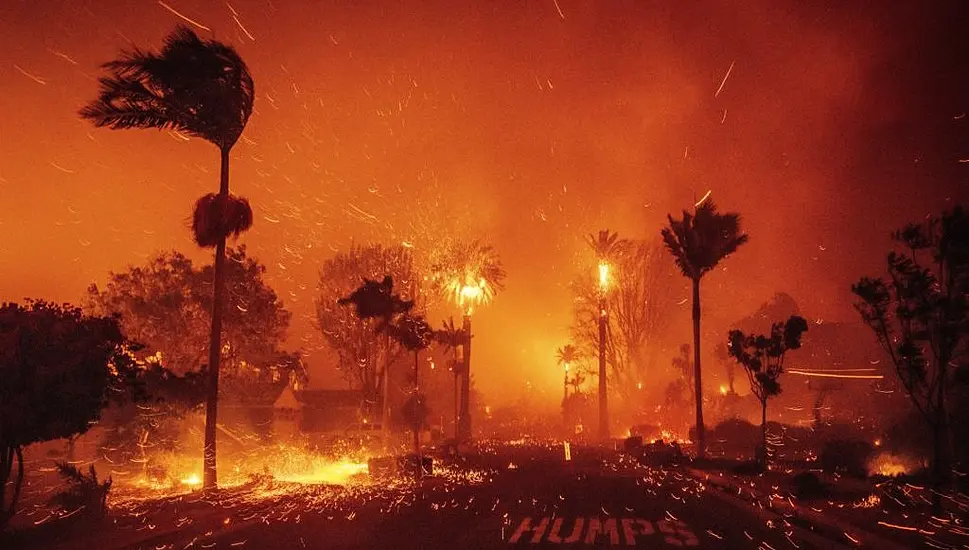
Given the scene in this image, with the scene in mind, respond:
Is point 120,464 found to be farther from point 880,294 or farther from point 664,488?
point 880,294

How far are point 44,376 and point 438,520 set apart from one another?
8.33m

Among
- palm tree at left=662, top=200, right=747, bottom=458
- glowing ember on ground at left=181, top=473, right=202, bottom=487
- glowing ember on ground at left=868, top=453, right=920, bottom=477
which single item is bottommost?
glowing ember on ground at left=181, top=473, right=202, bottom=487

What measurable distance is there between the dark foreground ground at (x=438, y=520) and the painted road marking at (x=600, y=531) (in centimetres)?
2

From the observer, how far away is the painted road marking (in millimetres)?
13164

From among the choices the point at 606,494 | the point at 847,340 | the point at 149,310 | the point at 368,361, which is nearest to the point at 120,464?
the point at 606,494

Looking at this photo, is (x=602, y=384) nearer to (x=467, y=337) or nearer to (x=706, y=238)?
(x=467, y=337)

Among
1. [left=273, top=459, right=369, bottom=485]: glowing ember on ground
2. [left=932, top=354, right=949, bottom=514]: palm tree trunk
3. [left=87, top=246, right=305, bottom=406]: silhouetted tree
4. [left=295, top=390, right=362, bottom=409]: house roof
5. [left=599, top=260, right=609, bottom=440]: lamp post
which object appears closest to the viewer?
[left=932, top=354, right=949, bottom=514]: palm tree trunk

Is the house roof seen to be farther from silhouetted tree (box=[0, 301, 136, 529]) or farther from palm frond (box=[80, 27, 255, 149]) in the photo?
silhouetted tree (box=[0, 301, 136, 529])

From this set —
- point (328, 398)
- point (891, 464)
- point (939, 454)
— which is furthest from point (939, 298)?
point (328, 398)

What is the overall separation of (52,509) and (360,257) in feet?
155

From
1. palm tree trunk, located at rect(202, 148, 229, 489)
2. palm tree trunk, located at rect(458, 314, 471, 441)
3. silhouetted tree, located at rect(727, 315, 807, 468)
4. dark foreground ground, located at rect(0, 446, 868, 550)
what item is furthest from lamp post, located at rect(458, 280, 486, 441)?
palm tree trunk, located at rect(202, 148, 229, 489)

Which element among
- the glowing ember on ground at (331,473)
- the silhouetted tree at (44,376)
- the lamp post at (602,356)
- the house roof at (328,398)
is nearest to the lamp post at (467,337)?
the lamp post at (602,356)

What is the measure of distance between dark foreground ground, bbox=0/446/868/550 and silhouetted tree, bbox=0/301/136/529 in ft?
5.81

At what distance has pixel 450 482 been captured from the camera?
89.6ft
